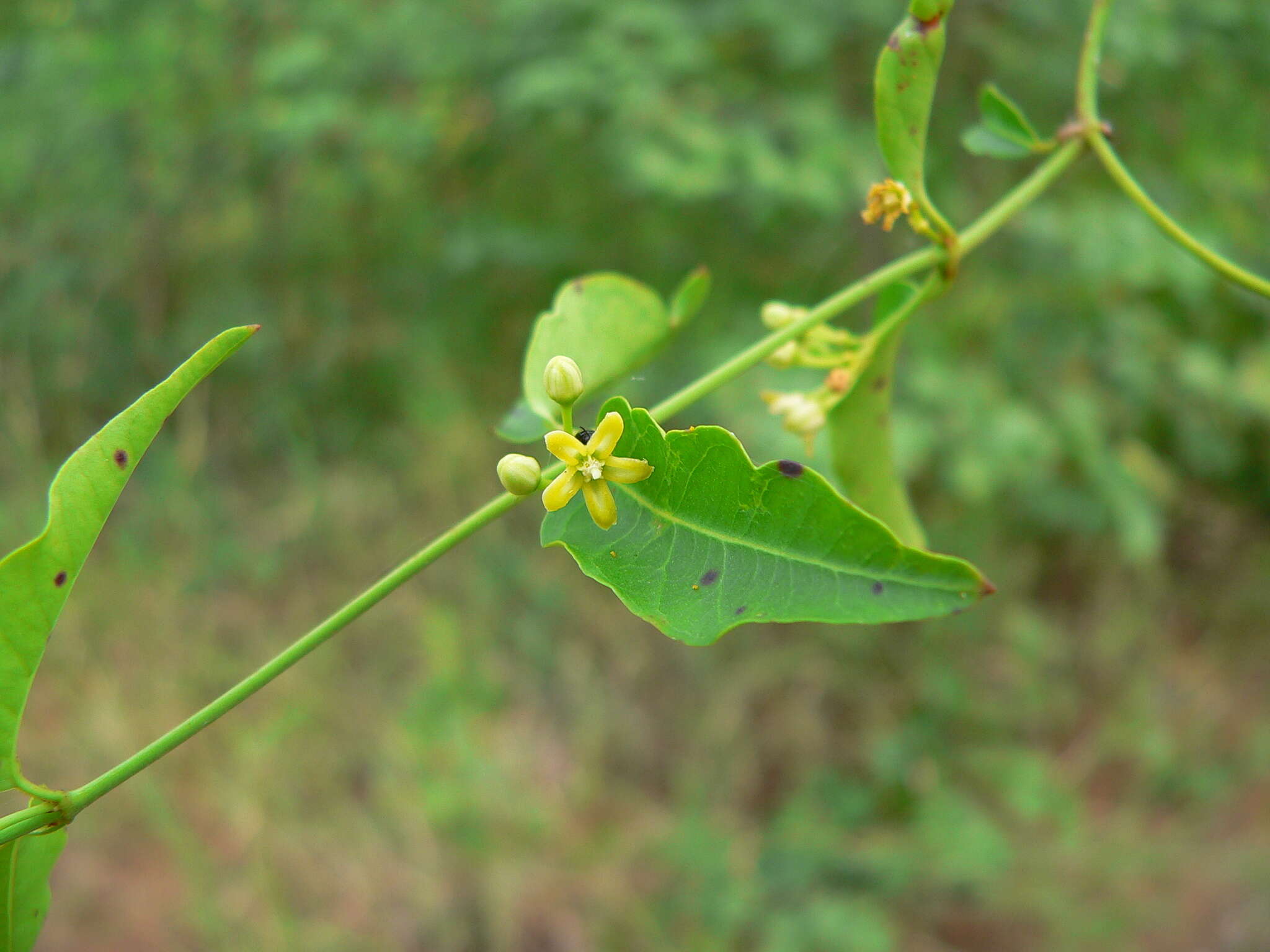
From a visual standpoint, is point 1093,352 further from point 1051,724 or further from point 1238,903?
point 1238,903

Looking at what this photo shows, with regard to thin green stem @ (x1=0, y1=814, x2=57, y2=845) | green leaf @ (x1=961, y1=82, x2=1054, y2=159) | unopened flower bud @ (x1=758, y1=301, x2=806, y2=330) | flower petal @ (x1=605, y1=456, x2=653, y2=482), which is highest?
green leaf @ (x1=961, y1=82, x2=1054, y2=159)

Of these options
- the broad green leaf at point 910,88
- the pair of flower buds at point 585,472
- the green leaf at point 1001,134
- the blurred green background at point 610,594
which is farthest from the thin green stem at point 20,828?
the blurred green background at point 610,594

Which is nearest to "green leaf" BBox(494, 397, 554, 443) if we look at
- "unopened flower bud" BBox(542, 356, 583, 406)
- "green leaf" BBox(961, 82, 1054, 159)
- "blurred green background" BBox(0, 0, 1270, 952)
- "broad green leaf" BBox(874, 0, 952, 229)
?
"unopened flower bud" BBox(542, 356, 583, 406)

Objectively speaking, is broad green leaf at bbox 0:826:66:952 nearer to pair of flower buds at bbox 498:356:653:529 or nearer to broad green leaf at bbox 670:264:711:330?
pair of flower buds at bbox 498:356:653:529

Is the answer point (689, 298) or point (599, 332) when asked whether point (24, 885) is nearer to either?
point (599, 332)

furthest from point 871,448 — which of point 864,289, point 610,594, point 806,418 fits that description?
point 610,594

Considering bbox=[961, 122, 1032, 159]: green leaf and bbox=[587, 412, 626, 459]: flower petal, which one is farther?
bbox=[961, 122, 1032, 159]: green leaf

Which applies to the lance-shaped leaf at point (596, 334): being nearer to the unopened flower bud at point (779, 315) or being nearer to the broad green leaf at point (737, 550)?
the unopened flower bud at point (779, 315)
